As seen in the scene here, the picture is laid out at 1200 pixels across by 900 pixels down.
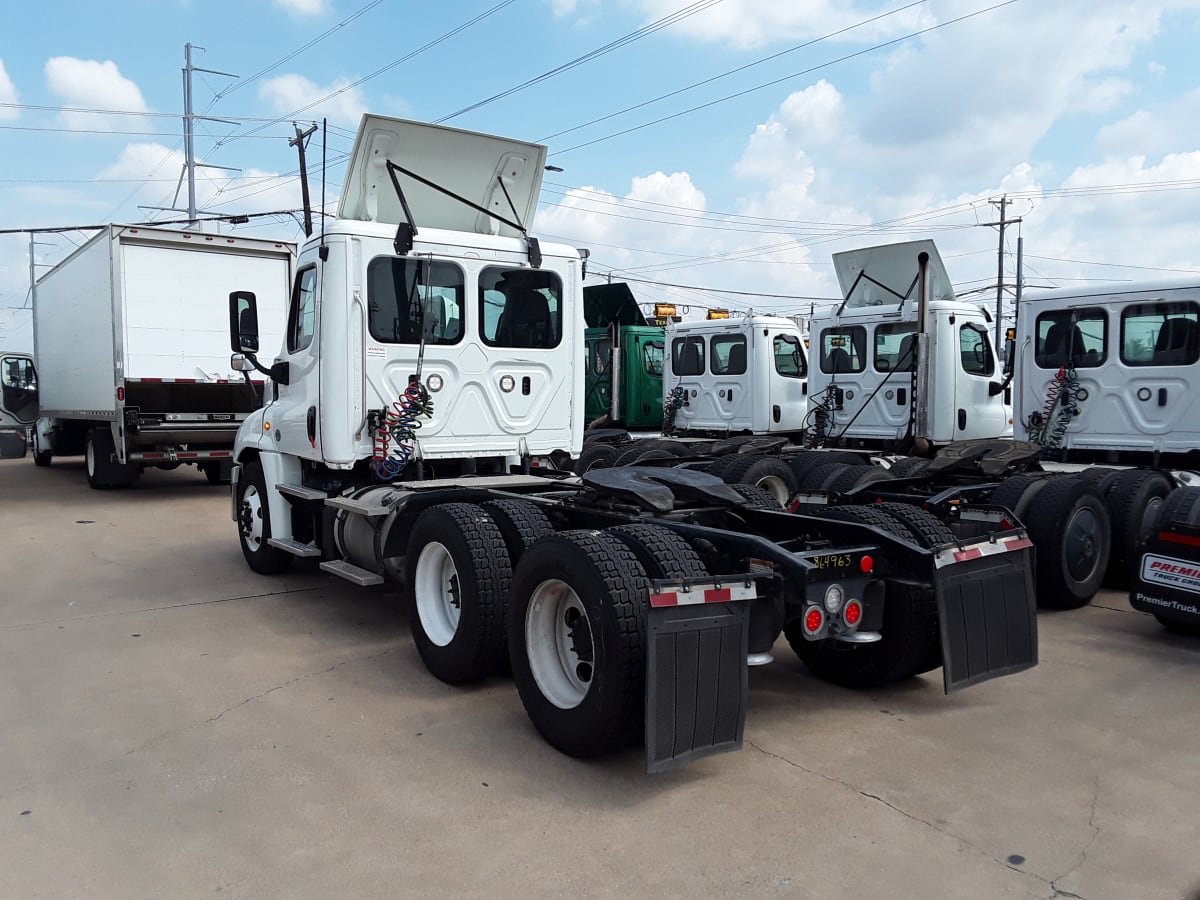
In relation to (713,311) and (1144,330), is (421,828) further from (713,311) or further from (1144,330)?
(713,311)

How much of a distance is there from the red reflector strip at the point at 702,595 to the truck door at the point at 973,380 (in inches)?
303

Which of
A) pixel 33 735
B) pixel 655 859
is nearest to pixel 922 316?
pixel 655 859

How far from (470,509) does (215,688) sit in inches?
67.3

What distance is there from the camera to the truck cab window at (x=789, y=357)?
491 inches

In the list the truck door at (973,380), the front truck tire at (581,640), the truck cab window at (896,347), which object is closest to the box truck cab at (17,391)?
the truck cab window at (896,347)

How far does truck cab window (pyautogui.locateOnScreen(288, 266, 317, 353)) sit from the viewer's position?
652 centimetres

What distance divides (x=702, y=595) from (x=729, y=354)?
9.30 metres

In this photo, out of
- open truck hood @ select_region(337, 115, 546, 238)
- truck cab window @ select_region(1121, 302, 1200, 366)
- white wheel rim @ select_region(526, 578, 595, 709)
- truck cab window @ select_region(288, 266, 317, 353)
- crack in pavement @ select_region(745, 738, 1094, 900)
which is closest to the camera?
crack in pavement @ select_region(745, 738, 1094, 900)

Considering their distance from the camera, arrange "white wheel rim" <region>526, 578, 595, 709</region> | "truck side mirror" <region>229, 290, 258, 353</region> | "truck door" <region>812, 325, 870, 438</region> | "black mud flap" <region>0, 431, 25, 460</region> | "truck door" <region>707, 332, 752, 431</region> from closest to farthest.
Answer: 1. "white wheel rim" <region>526, 578, 595, 709</region>
2. "truck side mirror" <region>229, 290, 258, 353</region>
3. "truck door" <region>812, 325, 870, 438</region>
4. "black mud flap" <region>0, 431, 25, 460</region>
5. "truck door" <region>707, 332, 752, 431</region>

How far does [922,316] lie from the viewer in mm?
10227

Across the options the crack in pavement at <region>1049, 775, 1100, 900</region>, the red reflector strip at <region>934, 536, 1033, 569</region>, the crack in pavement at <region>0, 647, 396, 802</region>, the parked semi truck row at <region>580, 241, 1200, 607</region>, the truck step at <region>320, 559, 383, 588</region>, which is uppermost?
the parked semi truck row at <region>580, 241, 1200, 607</region>

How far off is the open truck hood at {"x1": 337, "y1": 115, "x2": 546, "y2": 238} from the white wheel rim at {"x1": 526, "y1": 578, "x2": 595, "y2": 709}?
3.54 m

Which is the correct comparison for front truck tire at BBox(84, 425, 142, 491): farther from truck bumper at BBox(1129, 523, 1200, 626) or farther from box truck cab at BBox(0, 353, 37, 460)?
truck bumper at BBox(1129, 523, 1200, 626)

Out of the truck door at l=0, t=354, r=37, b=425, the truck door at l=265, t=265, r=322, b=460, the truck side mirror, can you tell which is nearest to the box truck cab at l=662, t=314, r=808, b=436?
the truck door at l=265, t=265, r=322, b=460
